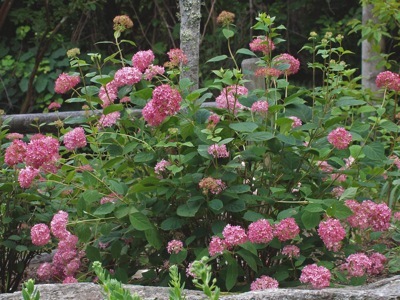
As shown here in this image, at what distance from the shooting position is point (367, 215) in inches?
126

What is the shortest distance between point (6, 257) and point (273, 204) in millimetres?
1284

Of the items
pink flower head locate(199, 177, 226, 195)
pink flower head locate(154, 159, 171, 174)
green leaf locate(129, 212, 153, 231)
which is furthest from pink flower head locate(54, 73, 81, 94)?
pink flower head locate(199, 177, 226, 195)

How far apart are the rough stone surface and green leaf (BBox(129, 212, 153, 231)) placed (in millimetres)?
801

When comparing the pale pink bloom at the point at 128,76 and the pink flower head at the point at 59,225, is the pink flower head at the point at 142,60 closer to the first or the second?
the pale pink bloom at the point at 128,76

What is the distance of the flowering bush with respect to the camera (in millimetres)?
3111

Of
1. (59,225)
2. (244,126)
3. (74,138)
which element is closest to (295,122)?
(244,126)

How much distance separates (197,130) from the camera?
3.24m

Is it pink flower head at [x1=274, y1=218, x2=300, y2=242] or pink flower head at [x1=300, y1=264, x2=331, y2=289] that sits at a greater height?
pink flower head at [x1=274, y1=218, x2=300, y2=242]

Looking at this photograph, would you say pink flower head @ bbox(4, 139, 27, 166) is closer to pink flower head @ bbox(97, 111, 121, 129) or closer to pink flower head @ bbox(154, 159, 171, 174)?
pink flower head @ bbox(97, 111, 121, 129)

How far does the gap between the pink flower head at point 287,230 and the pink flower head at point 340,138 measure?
0.35m

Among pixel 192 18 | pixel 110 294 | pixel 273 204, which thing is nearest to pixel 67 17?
pixel 192 18

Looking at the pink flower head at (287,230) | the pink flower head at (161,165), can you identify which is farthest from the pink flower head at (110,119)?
the pink flower head at (287,230)

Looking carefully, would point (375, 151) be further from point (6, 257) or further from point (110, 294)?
point (110, 294)

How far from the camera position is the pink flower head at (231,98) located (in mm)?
3376
